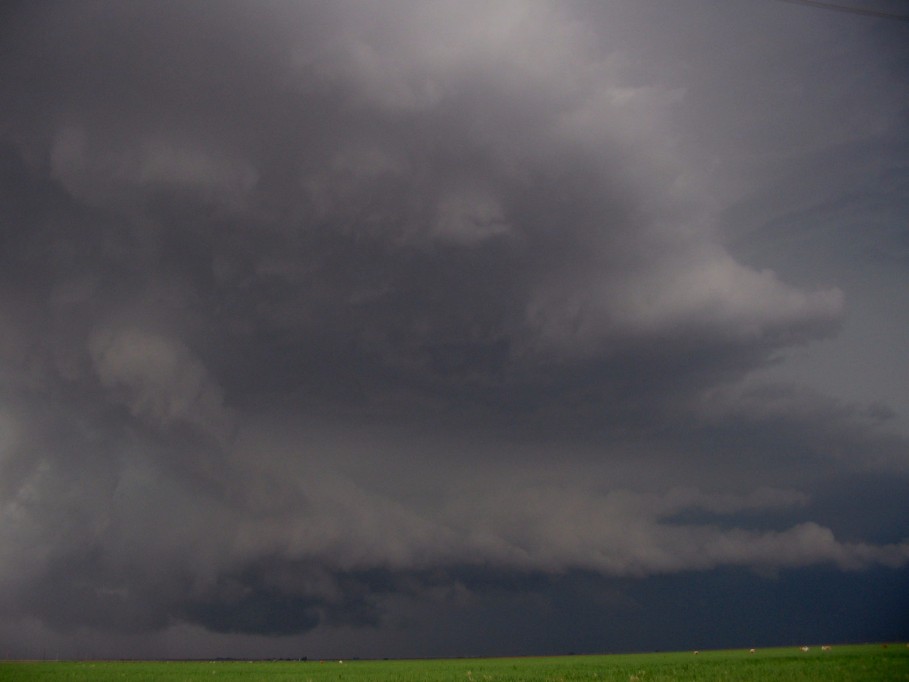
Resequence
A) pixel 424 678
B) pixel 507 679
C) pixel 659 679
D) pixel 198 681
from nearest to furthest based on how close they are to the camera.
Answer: pixel 659 679 → pixel 507 679 → pixel 424 678 → pixel 198 681

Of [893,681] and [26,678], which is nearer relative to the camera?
[893,681]

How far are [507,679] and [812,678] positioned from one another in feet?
53.9

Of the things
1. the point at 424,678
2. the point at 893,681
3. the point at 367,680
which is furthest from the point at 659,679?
the point at 367,680

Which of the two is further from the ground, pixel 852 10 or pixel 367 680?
pixel 852 10

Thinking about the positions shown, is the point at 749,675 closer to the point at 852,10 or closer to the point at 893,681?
the point at 893,681

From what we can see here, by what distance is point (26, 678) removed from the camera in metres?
55.4

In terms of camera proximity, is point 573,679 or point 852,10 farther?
point 573,679

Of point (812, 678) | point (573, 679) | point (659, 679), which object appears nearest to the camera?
point (812, 678)

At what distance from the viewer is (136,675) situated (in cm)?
5931

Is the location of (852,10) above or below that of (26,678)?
above

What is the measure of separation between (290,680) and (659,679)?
3235 cm

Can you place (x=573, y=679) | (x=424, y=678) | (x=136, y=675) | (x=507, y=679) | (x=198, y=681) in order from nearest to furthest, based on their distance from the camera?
1. (x=573, y=679)
2. (x=507, y=679)
3. (x=424, y=678)
4. (x=198, y=681)
5. (x=136, y=675)

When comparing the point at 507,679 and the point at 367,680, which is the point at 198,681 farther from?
the point at 507,679

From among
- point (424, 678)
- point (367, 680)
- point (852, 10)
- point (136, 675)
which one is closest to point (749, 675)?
point (424, 678)
